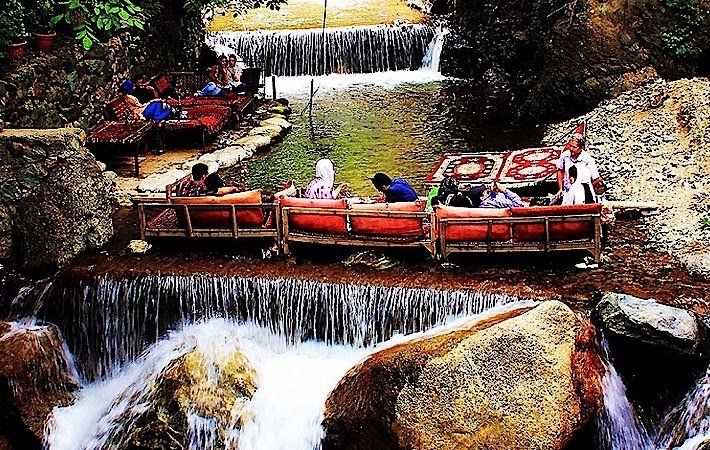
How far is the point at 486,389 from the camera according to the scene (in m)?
7.08

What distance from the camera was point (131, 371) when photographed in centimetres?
927

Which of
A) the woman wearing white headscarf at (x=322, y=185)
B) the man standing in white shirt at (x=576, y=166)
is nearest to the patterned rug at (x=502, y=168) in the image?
the man standing in white shirt at (x=576, y=166)

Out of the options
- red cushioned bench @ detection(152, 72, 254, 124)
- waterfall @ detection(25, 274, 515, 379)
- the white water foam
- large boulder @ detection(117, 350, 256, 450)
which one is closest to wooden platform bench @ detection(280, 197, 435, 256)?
waterfall @ detection(25, 274, 515, 379)

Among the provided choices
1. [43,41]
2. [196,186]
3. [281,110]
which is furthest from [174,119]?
[196,186]

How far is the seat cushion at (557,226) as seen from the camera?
8.70m

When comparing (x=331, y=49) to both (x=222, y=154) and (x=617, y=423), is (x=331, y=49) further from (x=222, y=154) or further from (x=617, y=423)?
(x=617, y=423)

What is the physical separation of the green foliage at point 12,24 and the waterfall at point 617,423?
9.81 metres

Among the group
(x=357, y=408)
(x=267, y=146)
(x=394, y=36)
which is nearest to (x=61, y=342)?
(x=357, y=408)

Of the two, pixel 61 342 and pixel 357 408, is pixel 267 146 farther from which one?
pixel 357 408

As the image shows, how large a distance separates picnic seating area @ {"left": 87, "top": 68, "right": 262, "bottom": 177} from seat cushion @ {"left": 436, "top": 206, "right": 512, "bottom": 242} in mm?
6232

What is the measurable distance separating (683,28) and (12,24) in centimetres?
1204

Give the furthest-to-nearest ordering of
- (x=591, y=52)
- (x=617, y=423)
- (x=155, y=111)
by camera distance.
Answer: (x=591, y=52) < (x=155, y=111) < (x=617, y=423)

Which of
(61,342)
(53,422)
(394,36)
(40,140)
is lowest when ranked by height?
(53,422)

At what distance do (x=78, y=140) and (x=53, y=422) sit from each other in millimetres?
3813
